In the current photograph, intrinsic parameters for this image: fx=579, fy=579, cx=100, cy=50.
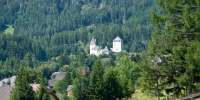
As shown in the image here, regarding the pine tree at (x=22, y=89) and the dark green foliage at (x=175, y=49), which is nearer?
the dark green foliage at (x=175, y=49)

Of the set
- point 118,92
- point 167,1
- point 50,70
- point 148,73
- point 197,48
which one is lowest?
point 50,70

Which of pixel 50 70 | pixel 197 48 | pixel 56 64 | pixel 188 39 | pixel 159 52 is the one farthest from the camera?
pixel 56 64

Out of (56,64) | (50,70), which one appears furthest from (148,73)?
(56,64)

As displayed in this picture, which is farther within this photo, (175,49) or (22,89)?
(22,89)

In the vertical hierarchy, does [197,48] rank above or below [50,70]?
above

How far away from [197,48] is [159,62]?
28.3ft

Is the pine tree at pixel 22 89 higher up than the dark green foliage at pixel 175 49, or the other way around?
the dark green foliage at pixel 175 49

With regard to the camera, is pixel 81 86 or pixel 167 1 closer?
pixel 167 1

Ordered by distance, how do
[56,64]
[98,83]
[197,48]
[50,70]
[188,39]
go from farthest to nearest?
[56,64]
[50,70]
[98,83]
[188,39]
[197,48]

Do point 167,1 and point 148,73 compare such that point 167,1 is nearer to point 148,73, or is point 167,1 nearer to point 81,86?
point 148,73

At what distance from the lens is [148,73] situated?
41406 millimetres

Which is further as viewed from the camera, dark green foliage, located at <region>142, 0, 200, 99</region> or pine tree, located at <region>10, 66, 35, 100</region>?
pine tree, located at <region>10, 66, 35, 100</region>

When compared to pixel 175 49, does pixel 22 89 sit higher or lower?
lower

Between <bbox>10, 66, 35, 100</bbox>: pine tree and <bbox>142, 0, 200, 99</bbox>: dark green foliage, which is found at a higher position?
<bbox>142, 0, 200, 99</bbox>: dark green foliage
